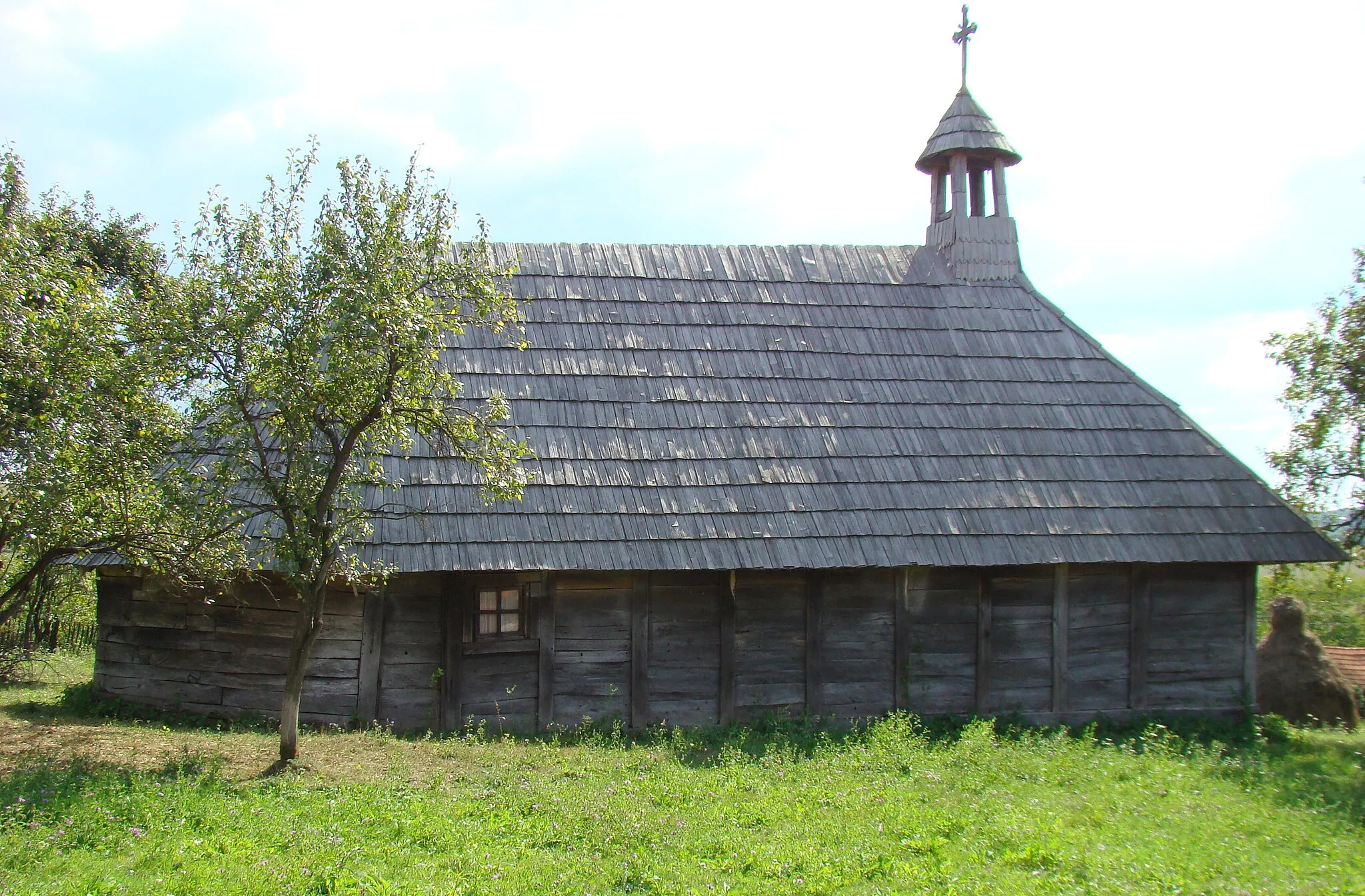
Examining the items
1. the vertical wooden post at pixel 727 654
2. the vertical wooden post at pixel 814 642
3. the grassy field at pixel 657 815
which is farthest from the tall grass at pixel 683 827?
the vertical wooden post at pixel 814 642

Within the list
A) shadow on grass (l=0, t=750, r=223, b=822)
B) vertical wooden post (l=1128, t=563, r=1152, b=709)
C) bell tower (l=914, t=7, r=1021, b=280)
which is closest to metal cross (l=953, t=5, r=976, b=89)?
bell tower (l=914, t=7, r=1021, b=280)

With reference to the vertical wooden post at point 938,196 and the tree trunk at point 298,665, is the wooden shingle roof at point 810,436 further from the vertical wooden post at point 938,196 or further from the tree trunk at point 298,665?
the vertical wooden post at point 938,196

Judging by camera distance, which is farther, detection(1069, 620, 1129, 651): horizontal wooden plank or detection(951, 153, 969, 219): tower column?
detection(951, 153, 969, 219): tower column

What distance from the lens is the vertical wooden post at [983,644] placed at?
11.4 meters

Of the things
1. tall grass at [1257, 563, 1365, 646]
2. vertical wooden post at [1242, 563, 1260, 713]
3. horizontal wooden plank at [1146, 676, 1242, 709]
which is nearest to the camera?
horizontal wooden plank at [1146, 676, 1242, 709]

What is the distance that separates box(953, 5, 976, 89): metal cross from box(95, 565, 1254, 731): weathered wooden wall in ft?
27.8

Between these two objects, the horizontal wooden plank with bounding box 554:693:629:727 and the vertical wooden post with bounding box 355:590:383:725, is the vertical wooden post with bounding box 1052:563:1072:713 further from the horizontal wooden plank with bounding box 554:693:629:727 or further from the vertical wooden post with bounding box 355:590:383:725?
the vertical wooden post with bounding box 355:590:383:725

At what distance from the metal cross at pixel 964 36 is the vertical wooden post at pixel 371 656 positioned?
12061 mm

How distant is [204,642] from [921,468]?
827 centimetres

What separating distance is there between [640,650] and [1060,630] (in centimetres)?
504

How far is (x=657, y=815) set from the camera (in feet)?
24.5

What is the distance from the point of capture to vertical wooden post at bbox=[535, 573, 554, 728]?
1030 centimetres

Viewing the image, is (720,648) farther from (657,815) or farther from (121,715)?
(121,715)

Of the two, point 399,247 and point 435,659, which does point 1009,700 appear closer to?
point 435,659
